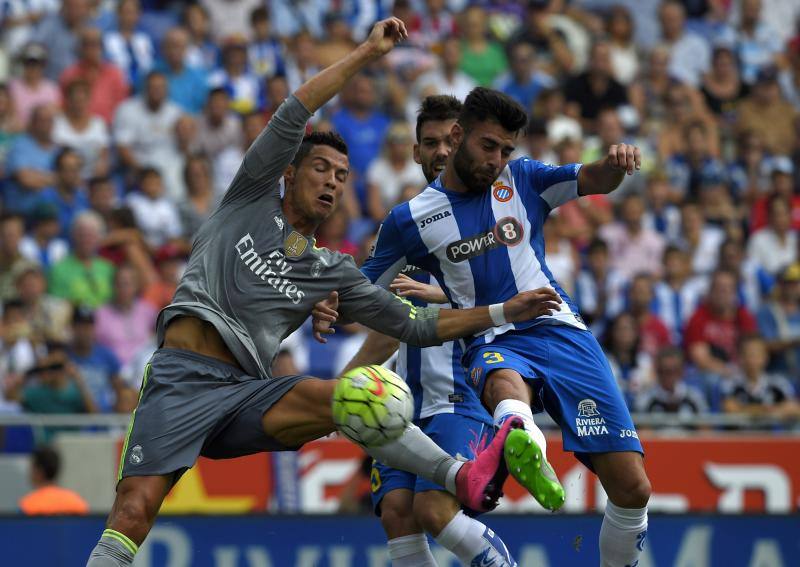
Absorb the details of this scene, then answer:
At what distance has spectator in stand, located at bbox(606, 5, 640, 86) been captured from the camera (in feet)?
58.1

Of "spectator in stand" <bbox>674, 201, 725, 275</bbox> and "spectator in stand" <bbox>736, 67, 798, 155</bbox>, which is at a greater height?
"spectator in stand" <bbox>736, 67, 798, 155</bbox>

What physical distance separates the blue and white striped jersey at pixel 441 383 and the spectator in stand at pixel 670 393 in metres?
4.94

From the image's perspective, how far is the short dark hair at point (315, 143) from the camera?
7.61 meters

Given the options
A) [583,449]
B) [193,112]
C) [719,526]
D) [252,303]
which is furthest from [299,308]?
[193,112]

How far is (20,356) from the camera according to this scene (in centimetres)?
1278

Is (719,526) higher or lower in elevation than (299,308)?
lower

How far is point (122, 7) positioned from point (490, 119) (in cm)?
905

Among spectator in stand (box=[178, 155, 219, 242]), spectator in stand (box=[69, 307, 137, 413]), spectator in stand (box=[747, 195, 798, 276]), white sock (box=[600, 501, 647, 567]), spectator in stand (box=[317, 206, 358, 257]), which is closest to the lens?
white sock (box=[600, 501, 647, 567])

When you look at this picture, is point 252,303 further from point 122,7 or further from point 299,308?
point 122,7

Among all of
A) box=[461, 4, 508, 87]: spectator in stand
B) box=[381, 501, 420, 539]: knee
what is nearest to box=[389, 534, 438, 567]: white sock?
box=[381, 501, 420, 539]: knee

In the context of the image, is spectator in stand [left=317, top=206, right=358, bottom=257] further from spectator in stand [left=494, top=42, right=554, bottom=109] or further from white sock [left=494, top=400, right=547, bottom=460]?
white sock [left=494, top=400, right=547, bottom=460]

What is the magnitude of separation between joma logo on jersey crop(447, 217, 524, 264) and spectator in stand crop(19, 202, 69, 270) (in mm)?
6831

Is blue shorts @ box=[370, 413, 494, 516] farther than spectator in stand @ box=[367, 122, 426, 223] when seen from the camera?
No

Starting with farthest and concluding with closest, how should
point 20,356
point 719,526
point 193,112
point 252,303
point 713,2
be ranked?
point 713,2
point 193,112
point 20,356
point 719,526
point 252,303
